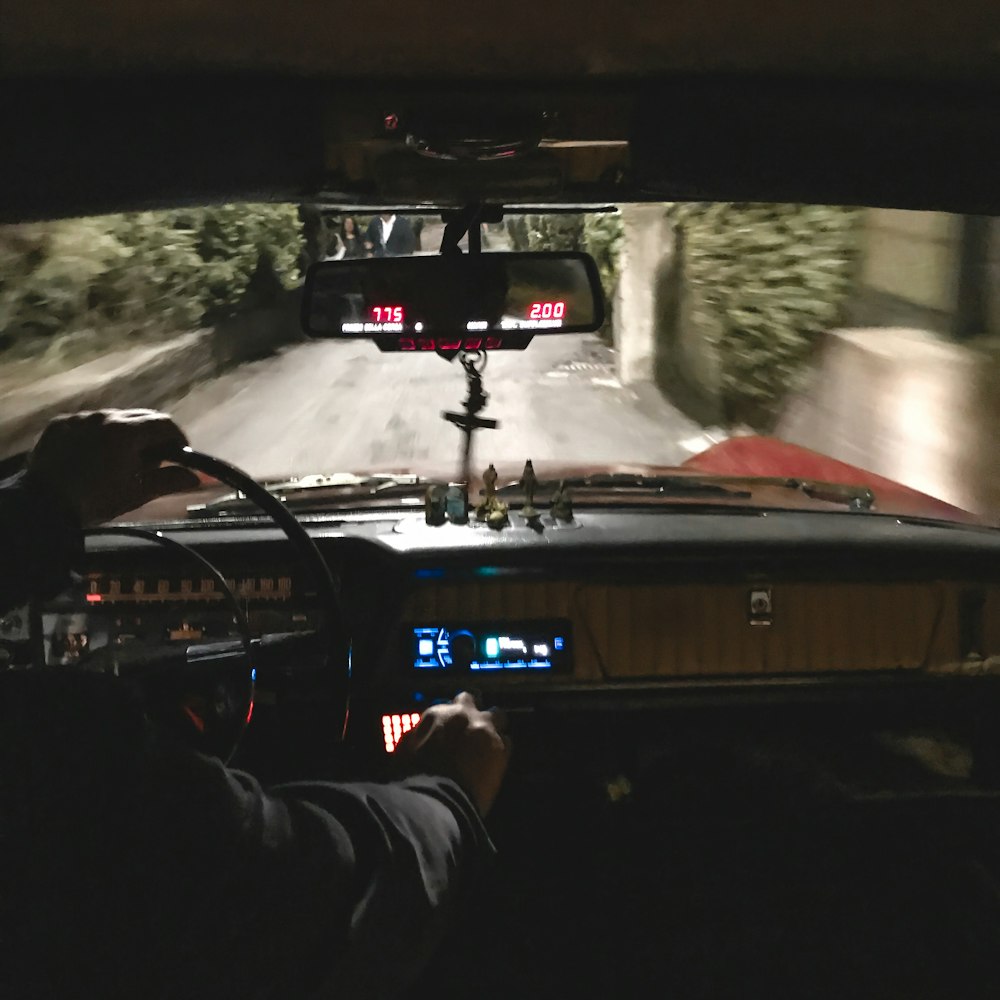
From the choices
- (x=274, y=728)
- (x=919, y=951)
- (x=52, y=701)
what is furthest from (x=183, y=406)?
(x=52, y=701)

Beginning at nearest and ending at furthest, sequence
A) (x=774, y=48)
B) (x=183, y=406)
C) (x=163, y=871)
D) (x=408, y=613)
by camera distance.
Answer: (x=163, y=871) < (x=774, y=48) < (x=408, y=613) < (x=183, y=406)

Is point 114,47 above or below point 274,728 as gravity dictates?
above

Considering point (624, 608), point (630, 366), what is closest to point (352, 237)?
point (624, 608)

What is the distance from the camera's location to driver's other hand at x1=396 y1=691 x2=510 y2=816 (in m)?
2.11

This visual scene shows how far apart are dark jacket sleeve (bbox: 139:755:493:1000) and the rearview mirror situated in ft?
5.57

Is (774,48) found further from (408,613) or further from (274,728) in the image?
(274,728)

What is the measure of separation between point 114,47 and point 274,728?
6.93 feet

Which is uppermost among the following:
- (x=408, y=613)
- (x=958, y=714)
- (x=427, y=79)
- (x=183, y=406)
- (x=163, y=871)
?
(x=427, y=79)

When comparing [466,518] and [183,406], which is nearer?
[466,518]

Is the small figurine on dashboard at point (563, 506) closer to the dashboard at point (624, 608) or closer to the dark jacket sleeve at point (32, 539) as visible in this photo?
the dashboard at point (624, 608)

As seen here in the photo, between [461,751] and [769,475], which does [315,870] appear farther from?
[769,475]

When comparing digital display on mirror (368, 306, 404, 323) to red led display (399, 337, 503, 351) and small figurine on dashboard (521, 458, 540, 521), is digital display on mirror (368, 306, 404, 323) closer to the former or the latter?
red led display (399, 337, 503, 351)

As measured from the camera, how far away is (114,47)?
8.74 ft

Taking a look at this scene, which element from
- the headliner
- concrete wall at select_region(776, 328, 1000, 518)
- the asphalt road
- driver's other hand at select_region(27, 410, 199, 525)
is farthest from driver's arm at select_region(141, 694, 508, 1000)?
concrete wall at select_region(776, 328, 1000, 518)
